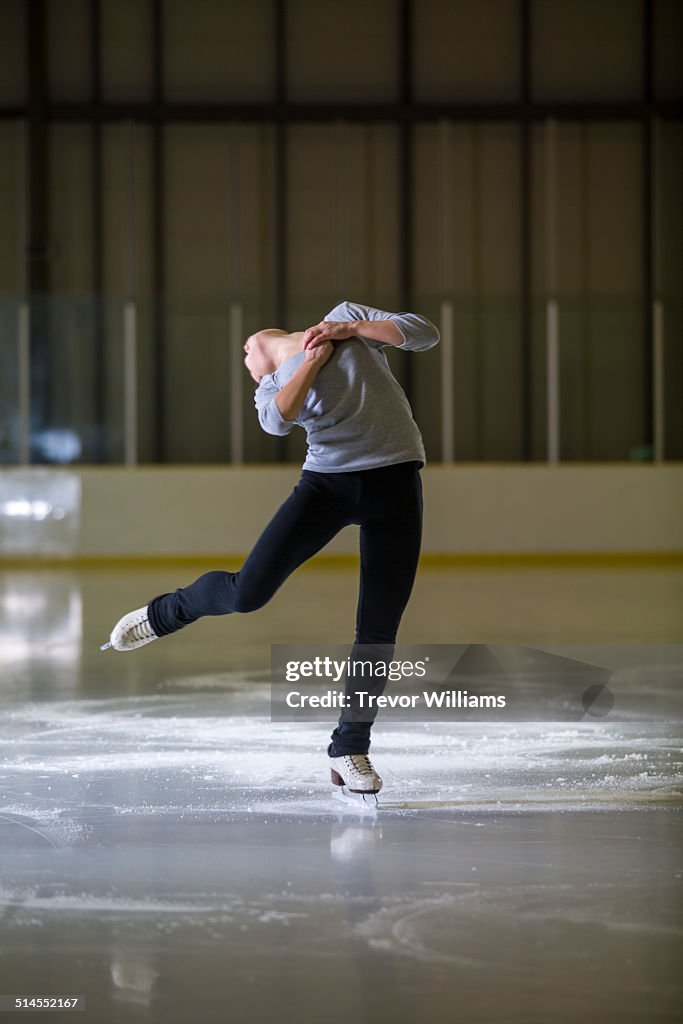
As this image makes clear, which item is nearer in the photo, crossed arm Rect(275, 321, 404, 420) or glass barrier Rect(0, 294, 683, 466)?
crossed arm Rect(275, 321, 404, 420)

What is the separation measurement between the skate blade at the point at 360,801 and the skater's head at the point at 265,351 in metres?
0.94

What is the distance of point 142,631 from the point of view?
3260mm

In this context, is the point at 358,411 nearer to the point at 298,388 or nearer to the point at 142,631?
the point at 298,388

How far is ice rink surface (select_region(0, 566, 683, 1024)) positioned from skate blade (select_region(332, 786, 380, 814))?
0.10 ft

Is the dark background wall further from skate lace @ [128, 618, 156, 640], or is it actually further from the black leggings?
the black leggings

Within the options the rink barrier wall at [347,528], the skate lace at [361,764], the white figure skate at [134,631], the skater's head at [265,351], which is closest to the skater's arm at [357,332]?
the skater's head at [265,351]

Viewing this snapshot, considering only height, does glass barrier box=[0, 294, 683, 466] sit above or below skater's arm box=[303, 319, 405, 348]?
above

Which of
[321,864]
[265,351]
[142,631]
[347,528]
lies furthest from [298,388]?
[347,528]

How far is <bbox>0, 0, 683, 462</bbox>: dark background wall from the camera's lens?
13.4 m

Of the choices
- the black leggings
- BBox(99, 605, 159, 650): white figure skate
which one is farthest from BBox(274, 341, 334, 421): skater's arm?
BBox(99, 605, 159, 650): white figure skate

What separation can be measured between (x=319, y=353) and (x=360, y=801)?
3.19ft

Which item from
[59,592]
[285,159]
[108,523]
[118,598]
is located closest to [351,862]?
[118,598]

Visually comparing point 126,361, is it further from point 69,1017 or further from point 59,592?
point 69,1017

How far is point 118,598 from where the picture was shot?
8.53 m
